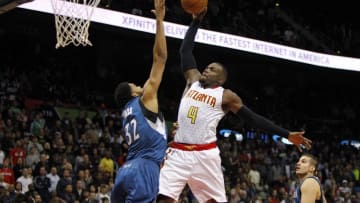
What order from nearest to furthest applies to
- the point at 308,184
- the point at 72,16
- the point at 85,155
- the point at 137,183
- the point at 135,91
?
1. the point at 137,183
2. the point at 135,91
3. the point at 308,184
4. the point at 72,16
5. the point at 85,155

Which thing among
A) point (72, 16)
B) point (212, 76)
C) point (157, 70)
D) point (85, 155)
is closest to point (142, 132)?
point (157, 70)

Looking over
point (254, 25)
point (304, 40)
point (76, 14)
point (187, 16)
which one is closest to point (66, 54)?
point (187, 16)

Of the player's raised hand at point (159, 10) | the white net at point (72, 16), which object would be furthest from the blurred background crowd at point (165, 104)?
the player's raised hand at point (159, 10)

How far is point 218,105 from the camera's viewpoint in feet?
20.6

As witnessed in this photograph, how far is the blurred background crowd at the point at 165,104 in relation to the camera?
12352mm

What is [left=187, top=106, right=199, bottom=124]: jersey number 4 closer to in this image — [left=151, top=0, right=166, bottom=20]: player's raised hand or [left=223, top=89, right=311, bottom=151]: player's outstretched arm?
[left=223, top=89, right=311, bottom=151]: player's outstretched arm

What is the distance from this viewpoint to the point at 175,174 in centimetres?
620

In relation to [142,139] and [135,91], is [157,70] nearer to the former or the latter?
[135,91]

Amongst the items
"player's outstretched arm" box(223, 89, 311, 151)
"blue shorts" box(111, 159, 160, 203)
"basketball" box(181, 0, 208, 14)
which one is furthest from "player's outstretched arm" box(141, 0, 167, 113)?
"player's outstretched arm" box(223, 89, 311, 151)

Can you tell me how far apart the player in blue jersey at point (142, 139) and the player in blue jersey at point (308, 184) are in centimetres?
202

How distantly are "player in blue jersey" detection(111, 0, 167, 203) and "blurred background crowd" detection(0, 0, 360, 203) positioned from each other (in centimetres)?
594

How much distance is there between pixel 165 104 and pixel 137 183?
14.4m

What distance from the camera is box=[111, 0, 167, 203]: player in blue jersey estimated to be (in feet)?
17.1

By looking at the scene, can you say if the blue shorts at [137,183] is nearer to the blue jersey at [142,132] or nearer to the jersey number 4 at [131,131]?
the blue jersey at [142,132]
